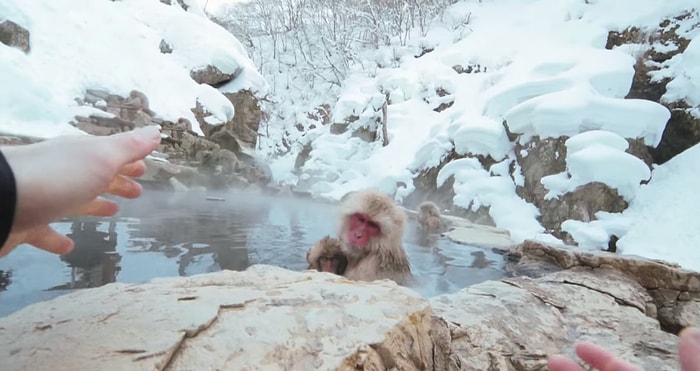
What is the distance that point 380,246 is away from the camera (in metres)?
2.14

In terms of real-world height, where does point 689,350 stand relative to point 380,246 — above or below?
above

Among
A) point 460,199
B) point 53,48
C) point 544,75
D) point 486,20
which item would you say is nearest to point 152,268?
point 460,199

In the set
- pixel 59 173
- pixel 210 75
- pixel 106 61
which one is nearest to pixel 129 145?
pixel 59 173

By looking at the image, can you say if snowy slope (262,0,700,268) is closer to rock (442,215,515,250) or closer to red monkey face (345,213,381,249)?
rock (442,215,515,250)

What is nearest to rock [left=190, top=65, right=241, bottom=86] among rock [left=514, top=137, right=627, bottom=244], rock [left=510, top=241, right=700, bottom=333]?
rock [left=514, top=137, right=627, bottom=244]

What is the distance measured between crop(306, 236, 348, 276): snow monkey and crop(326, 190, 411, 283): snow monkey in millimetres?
56

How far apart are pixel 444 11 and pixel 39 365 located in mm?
13426

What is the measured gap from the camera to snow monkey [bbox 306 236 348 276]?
87.1 inches

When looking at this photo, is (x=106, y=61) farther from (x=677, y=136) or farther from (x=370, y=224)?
(x=677, y=136)

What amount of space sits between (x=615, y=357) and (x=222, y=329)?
706 millimetres

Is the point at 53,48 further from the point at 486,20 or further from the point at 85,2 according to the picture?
the point at 486,20

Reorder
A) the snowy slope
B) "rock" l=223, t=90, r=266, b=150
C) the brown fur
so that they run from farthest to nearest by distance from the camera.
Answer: "rock" l=223, t=90, r=266, b=150, the snowy slope, the brown fur

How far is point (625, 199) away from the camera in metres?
4.58

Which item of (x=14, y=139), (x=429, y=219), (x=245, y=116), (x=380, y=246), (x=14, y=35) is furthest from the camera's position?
(x=245, y=116)
